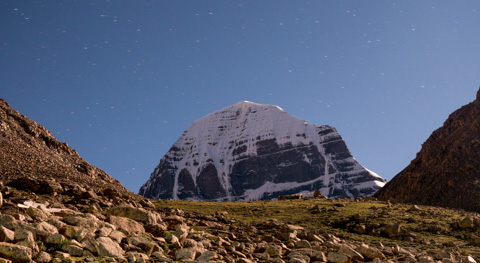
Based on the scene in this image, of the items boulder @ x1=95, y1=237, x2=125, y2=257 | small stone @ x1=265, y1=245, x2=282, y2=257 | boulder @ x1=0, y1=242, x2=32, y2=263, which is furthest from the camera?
Result: small stone @ x1=265, y1=245, x2=282, y2=257

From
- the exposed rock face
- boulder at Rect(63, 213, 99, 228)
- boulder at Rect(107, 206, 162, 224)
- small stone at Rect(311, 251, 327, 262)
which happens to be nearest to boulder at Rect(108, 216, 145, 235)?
boulder at Rect(63, 213, 99, 228)

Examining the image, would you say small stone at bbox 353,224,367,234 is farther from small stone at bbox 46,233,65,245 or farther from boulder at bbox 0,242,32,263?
boulder at bbox 0,242,32,263

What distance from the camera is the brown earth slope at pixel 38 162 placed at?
31069 millimetres

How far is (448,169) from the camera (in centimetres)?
8475

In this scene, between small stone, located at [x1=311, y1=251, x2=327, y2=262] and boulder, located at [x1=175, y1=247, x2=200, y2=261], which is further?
small stone, located at [x1=311, y1=251, x2=327, y2=262]

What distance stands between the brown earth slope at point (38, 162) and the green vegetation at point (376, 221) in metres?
8.44

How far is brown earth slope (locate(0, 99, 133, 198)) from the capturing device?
31069mm

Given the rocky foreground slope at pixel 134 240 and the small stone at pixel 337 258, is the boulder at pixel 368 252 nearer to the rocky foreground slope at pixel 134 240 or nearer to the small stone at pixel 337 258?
the rocky foreground slope at pixel 134 240

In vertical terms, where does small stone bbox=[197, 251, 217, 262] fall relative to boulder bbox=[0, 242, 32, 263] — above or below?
below

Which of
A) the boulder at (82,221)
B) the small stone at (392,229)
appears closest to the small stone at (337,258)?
the boulder at (82,221)

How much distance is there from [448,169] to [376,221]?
49936 millimetres

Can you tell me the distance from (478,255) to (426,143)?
8040cm

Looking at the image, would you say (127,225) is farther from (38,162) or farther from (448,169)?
(448,169)

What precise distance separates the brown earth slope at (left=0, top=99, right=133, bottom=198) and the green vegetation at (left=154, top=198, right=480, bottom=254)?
844 centimetres
